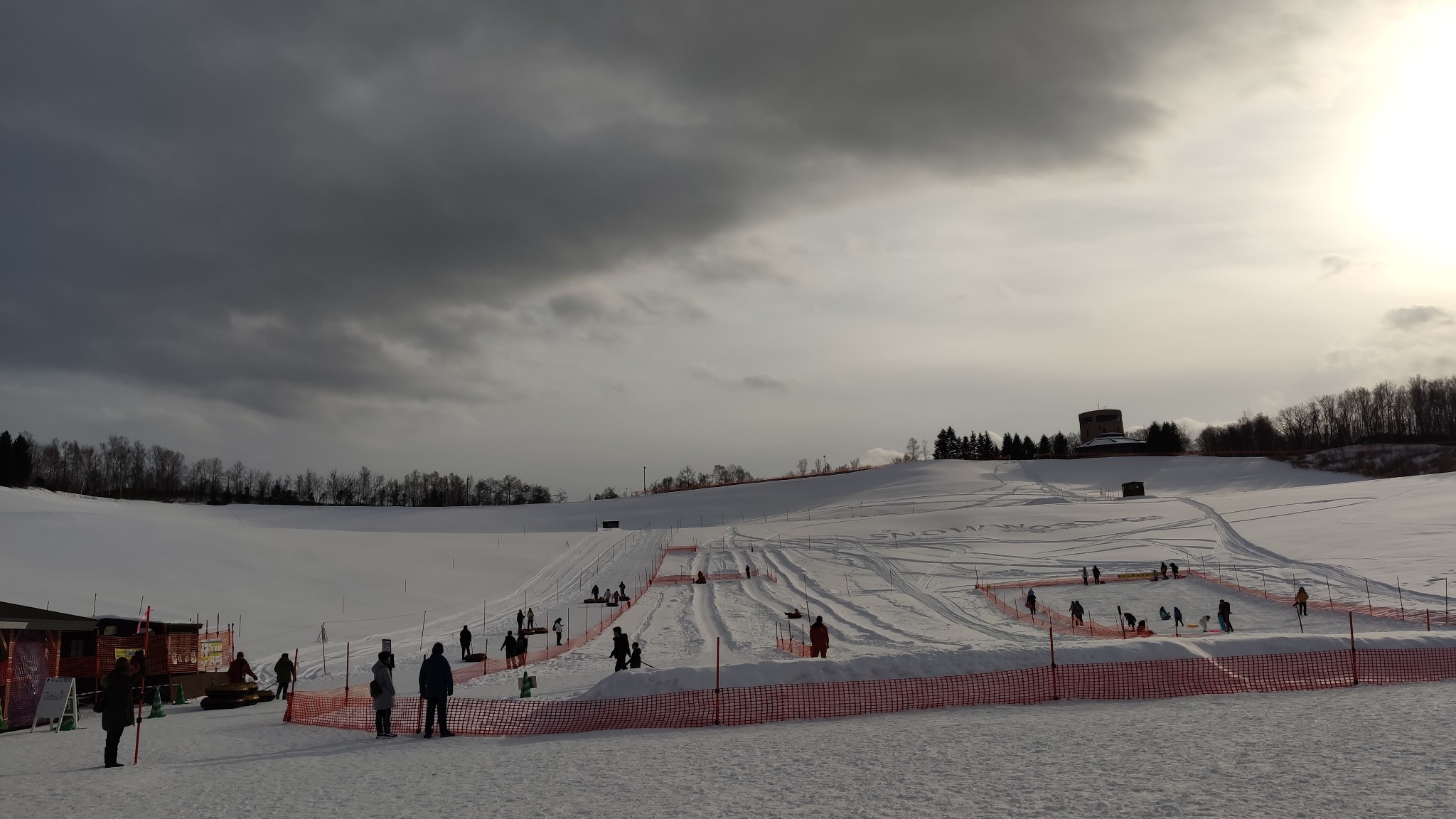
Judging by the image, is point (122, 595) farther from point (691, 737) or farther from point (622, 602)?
point (691, 737)

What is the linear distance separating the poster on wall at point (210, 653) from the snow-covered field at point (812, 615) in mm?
2216

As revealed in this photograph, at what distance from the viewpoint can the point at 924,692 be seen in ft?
47.0

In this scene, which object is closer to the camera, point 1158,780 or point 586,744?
point 1158,780

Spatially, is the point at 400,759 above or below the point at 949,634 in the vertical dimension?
above

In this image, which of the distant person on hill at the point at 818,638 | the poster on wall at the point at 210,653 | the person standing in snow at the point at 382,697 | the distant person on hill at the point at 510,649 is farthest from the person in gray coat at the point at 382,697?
the poster on wall at the point at 210,653

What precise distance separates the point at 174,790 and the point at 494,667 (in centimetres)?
1580

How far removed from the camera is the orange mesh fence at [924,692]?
13758mm

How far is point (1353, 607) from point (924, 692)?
2211 cm

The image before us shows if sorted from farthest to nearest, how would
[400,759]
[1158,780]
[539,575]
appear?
[539,575] → [400,759] → [1158,780]

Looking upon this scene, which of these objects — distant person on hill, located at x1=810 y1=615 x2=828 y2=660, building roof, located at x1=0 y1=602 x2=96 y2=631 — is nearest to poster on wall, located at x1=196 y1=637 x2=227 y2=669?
building roof, located at x1=0 y1=602 x2=96 y2=631

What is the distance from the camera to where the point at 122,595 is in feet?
112

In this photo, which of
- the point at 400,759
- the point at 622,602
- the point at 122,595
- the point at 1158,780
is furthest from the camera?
the point at 622,602

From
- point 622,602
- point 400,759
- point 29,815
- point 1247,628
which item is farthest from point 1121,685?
point 622,602

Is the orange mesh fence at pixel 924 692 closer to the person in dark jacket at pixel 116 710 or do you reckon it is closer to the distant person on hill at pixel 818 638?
the person in dark jacket at pixel 116 710
